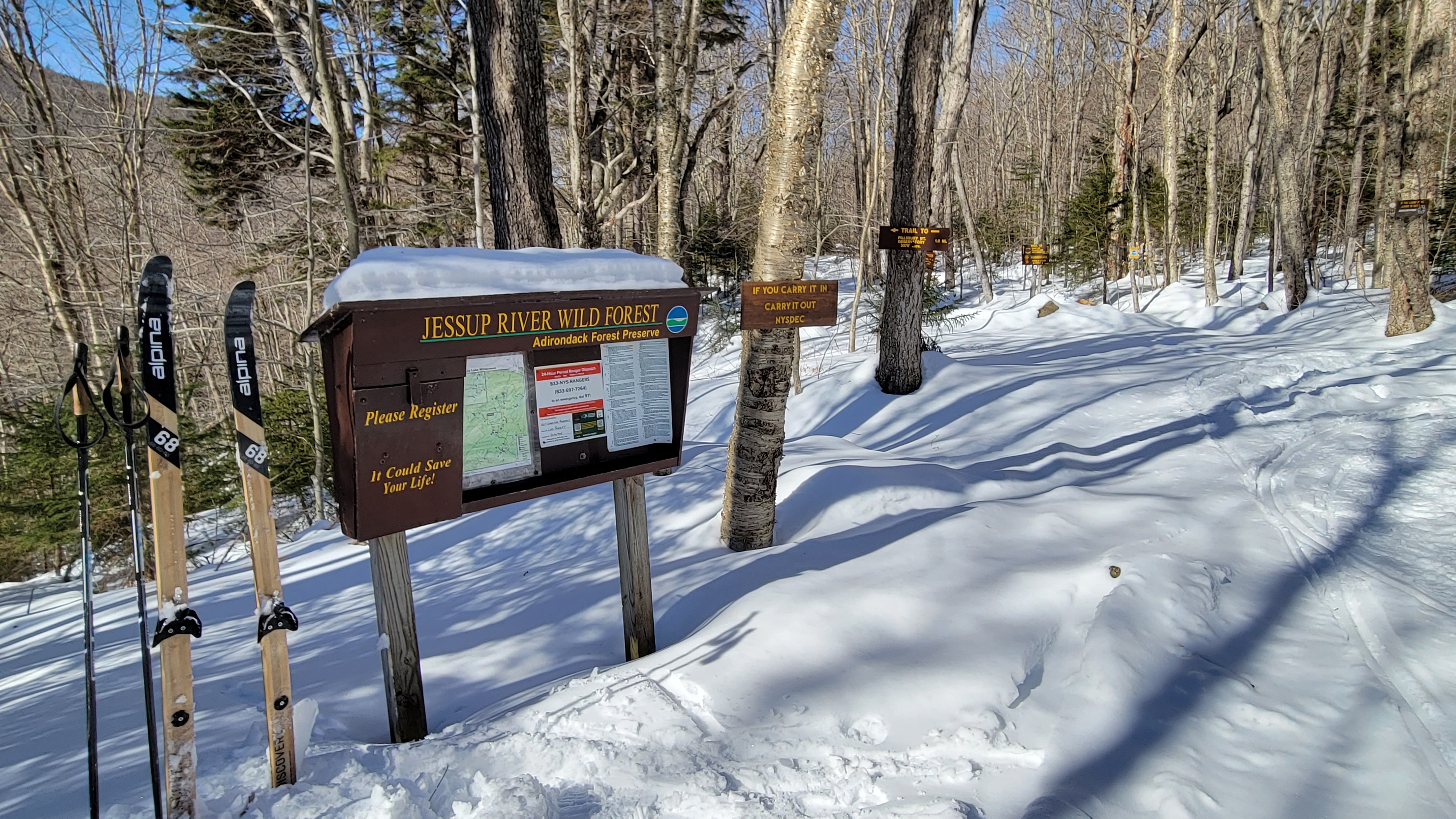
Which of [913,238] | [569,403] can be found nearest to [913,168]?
[913,238]

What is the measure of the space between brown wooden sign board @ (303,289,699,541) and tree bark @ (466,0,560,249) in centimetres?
389

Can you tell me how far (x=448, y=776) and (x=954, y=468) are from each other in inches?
196

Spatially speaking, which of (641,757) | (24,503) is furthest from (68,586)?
(641,757)

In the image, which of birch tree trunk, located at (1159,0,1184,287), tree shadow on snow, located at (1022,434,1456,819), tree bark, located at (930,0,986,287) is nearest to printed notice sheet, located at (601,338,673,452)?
tree shadow on snow, located at (1022,434,1456,819)

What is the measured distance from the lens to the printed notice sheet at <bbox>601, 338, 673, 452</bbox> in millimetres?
3371

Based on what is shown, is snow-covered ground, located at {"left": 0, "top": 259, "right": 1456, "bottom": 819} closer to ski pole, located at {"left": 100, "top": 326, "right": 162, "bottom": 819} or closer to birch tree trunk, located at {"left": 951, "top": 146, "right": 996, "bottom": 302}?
ski pole, located at {"left": 100, "top": 326, "right": 162, "bottom": 819}

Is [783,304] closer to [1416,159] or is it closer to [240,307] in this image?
[240,307]

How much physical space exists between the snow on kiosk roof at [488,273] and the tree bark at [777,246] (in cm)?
125

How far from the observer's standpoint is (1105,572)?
12.2 ft

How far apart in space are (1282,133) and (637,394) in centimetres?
1463

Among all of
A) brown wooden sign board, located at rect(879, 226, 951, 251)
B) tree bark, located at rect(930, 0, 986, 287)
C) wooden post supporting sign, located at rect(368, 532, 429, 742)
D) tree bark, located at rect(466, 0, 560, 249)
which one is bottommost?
wooden post supporting sign, located at rect(368, 532, 429, 742)

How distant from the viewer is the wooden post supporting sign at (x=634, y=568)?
3.53 meters

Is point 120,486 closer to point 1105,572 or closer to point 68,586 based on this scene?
point 68,586

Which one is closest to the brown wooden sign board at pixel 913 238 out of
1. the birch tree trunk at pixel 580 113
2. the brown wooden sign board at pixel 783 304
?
the birch tree trunk at pixel 580 113
